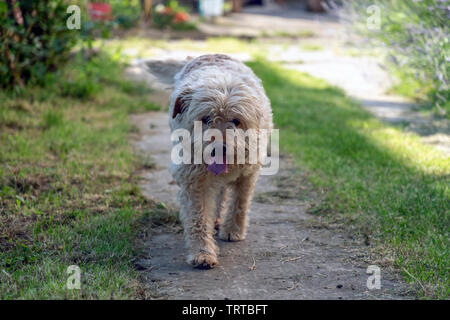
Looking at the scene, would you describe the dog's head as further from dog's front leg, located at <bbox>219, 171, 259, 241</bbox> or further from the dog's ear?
dog's front leg, located at <bbox>219, 171, 259, 241</bbox>

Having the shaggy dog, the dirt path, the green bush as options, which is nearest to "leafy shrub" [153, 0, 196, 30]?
the green bush

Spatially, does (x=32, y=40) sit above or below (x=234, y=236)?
above

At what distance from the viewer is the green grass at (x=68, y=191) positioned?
2.95 meters

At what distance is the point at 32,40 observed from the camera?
266 inches

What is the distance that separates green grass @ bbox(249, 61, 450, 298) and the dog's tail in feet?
4.80

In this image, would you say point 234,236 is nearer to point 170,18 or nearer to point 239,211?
point 239,211

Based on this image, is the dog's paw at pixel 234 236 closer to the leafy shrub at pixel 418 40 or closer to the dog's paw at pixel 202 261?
the dog's paw at pixel 202 261

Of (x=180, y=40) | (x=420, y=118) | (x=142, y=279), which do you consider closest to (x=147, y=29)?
(x=180, y=40)

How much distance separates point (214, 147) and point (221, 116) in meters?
0.18

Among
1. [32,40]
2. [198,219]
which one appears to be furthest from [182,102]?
[32,40]

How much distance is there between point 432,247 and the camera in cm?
331

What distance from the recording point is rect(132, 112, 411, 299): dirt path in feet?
9.69
